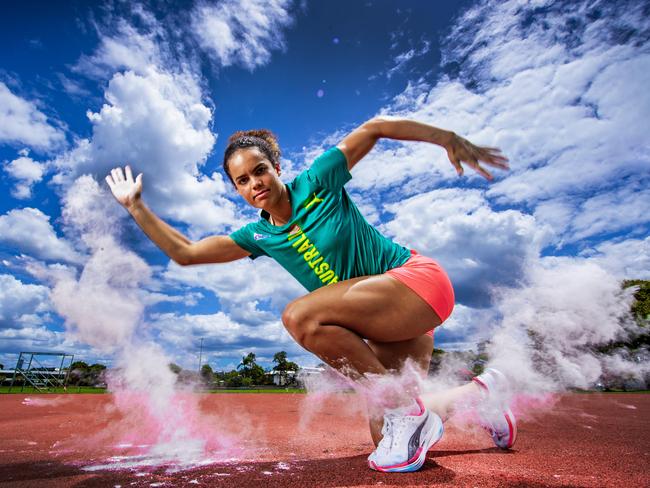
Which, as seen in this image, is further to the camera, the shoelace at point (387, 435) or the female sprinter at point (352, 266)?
the female sprinter at point (352, 266)

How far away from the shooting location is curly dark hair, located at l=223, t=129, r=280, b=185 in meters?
3.31

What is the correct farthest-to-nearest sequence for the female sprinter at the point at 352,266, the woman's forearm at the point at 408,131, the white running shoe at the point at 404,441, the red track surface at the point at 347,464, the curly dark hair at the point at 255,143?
the curly dark hair at the point at 255,143, the woman's forearm at the point at 408,131, the female sprinter at the point at 352,266, the white running shoe at the point at 404,441, the red track surface at the point at 347,464

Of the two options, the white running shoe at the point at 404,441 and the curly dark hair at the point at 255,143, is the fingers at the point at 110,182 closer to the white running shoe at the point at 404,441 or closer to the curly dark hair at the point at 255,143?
the curly dark hair at the point at 255,143

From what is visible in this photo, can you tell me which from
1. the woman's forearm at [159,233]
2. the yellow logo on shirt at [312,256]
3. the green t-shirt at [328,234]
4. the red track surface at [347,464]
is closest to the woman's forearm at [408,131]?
the green t-shirt at [328,234]

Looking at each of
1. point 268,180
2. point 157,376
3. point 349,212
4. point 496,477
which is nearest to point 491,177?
point 349,212

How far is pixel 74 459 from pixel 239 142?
302cm

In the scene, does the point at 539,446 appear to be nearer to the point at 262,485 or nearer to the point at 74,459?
the point at 262,485

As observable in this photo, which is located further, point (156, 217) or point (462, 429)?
point (462, 429)

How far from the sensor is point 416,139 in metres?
3.09

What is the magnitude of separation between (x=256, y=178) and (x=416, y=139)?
1.23m

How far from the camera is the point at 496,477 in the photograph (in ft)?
7.93

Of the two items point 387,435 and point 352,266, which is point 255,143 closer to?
point 352,266

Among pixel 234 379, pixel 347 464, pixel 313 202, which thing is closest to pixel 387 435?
pixel 347 464

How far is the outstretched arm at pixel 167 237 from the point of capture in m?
3.46
